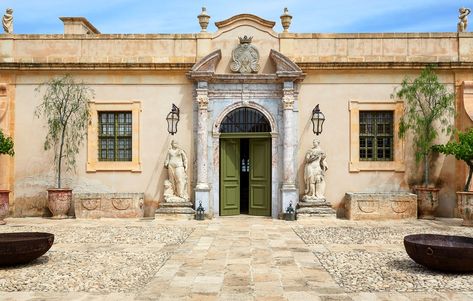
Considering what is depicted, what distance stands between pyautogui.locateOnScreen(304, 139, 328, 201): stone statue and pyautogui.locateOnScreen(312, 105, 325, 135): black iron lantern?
0.45 m

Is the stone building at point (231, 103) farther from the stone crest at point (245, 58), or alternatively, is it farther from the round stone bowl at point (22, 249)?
the round stone bowl at point (22, 249)

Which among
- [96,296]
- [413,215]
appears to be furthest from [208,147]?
[96,296]

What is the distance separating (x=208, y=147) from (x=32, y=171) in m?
4.65

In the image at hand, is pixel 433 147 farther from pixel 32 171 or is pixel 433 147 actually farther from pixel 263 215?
pixel 32 171

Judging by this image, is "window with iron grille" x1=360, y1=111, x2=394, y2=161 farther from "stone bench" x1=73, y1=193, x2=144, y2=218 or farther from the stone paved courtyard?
"stone bench" x1=73, y1=193, x2=144, y2=218

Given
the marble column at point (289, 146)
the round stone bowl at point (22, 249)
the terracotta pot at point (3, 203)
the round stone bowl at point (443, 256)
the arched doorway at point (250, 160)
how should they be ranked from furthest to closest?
1. the arched doorway at point (250, 160)
2. the marble column at point (289, 146)
3. the terracotta pot at point (3, 203)
4. the round stone bowl at point (22, 249)
5. the round stone bowl at point (443, 256)

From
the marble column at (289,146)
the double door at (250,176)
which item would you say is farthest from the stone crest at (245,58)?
the double door at (250,176)

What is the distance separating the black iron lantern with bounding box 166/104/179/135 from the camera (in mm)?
12555

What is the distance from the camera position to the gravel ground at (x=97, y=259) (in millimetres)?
5842

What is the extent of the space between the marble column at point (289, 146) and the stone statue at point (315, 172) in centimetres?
35

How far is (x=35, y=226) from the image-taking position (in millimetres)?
10852

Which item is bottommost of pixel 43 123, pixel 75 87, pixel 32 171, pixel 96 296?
pixel 96 296

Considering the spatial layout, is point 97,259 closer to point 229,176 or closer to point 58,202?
point 58,202

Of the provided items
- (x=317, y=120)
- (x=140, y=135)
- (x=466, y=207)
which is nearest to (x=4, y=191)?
(x=140, y=135)
